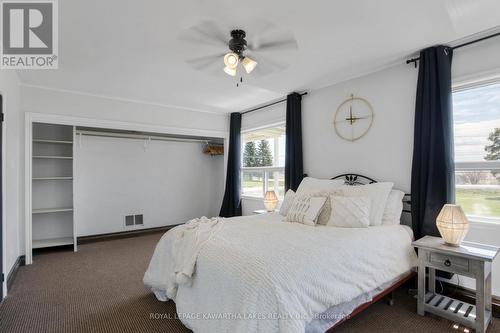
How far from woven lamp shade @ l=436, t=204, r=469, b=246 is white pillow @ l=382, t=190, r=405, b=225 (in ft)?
1.50

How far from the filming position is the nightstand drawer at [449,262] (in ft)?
6.75

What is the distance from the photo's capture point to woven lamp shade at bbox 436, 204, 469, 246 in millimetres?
2164

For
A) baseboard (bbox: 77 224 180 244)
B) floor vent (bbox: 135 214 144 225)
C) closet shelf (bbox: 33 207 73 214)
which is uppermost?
closet shelf (bbox: 33 207 73 214)

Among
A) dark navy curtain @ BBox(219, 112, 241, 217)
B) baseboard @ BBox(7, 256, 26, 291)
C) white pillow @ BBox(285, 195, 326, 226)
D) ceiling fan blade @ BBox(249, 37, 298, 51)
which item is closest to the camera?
ceiling fan blade @ BBox(249, 37, 298, 51)

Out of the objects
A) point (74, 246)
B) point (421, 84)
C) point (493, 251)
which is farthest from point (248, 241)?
point (74, 246)

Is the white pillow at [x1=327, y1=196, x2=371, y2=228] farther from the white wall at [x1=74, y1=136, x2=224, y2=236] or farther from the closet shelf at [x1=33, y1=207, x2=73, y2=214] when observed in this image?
the closet shelf at [x1=33, y1=207, x2=73, y2=214]

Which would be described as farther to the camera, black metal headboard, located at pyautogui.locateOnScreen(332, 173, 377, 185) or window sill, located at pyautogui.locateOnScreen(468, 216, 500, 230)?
black metal headboard, located at pyautogui.locateOnScreen(332, 173, 377, 185)

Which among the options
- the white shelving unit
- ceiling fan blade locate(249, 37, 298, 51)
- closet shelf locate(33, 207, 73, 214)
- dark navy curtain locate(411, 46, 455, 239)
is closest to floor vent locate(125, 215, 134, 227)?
the white shelving unit

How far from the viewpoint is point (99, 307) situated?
238cm

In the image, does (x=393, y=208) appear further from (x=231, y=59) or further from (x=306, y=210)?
(x=231, y=59)

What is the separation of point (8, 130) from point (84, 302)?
2.00m

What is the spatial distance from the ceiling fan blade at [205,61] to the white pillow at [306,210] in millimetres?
1668

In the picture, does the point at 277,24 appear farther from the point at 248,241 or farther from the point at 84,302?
the point at 84,302

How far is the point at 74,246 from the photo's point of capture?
4.12 m
